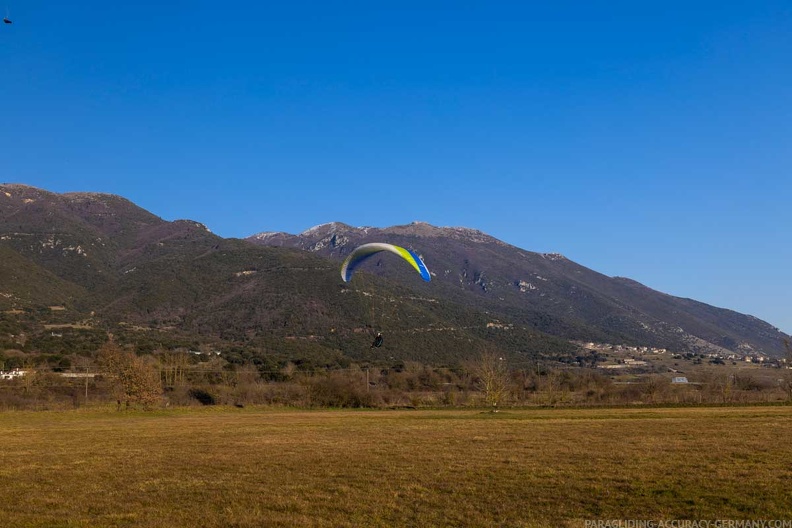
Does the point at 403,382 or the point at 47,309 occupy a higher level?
the point at 47,309

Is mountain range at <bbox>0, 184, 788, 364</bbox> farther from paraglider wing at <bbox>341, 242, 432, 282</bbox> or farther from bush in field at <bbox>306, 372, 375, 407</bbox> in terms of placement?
paraglider wing at <bbox>341, 242, 432, 282</bbox>

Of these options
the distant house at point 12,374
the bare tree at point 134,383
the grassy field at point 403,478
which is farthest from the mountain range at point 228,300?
the grassy field at point 403,478

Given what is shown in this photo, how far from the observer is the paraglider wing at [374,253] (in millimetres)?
31312

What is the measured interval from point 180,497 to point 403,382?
7107 cm

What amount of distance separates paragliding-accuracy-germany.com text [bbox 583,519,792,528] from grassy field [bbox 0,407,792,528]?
0.30m

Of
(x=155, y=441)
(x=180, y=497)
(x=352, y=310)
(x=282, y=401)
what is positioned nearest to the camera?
(x=180, y=497)

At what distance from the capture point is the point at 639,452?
20.7m

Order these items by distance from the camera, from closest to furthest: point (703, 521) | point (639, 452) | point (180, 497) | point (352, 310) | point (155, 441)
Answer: point (703, 521) → point (180, 497) → point (639, 452) → point (155, 441) → point (352, 310)

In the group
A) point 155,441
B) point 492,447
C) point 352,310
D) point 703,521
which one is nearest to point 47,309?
point 352,310

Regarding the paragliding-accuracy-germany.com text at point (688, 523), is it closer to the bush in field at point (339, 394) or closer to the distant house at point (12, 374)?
the bush in field at point (339, 394)

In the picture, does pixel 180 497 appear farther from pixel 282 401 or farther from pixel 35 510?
pixel 282 401

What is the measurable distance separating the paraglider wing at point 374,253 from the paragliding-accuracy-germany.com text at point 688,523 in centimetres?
1865

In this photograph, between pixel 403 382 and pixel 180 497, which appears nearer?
pixel 180 497

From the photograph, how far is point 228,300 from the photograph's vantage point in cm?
11900
